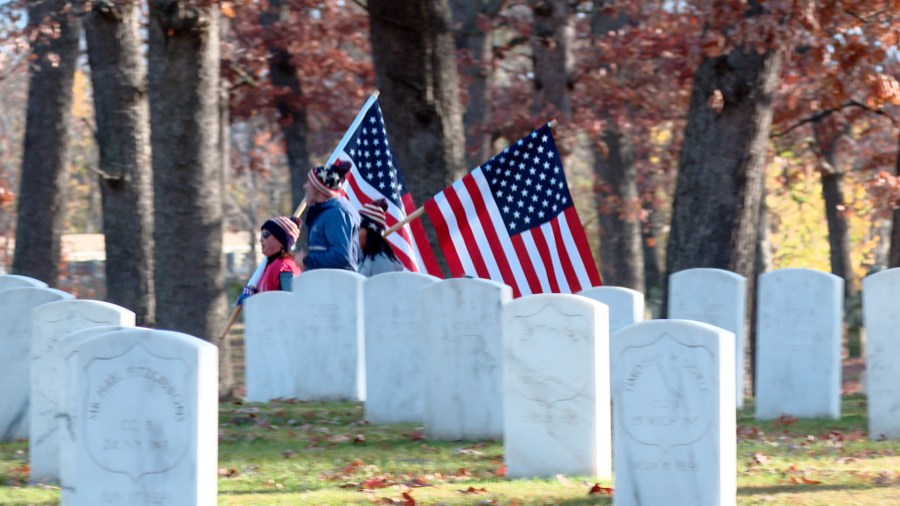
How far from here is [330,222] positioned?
1216 centimetres

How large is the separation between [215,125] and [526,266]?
3.44 meters

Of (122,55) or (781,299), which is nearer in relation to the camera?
(781,299)

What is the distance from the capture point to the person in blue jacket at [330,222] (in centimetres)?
1195

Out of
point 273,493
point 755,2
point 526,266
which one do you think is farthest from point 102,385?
point 755,2

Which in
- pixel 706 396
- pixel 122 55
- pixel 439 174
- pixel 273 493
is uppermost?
pixel 122 55

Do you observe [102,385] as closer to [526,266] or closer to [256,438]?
[256,438]

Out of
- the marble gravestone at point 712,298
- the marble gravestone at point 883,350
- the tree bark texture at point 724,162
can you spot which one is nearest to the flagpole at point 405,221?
the marble gravestone at point 712,298

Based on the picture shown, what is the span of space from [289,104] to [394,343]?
1442 cm

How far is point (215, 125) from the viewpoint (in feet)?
45.1

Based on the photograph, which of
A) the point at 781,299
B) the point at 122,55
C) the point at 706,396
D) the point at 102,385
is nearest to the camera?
the point at 102,385

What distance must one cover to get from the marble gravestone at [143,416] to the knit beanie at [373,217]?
6.60m

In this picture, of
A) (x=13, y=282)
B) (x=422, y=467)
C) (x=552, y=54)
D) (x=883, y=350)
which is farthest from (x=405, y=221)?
(x=552, y=54)

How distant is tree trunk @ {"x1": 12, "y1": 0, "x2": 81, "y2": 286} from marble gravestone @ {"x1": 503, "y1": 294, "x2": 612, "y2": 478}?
1244cm

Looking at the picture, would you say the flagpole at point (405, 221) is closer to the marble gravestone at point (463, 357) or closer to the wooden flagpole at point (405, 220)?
the wooden flagpole at point (405, 220)
